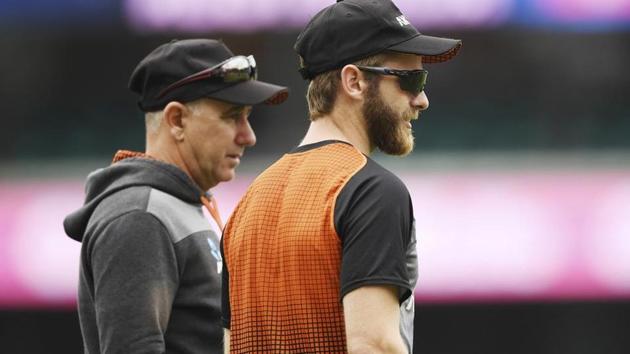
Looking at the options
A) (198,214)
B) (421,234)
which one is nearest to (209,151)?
(198,214)

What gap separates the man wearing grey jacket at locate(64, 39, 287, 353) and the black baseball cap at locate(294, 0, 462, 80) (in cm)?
59

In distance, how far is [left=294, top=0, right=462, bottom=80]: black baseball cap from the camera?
2867 mm

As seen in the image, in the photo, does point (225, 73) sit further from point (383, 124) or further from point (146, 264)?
point (383, 124)

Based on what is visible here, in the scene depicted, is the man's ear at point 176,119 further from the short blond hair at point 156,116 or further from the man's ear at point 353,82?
the man's ear at point 353,82

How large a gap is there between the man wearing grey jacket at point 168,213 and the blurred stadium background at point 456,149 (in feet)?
16.2

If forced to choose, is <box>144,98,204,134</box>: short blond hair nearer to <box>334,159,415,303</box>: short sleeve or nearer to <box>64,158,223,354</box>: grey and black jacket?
<box>64,158,223,354</box>: grey and black jacket

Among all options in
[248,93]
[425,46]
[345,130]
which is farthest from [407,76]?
[248,93]

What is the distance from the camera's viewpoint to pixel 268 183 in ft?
9.48

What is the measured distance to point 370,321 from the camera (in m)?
2.60

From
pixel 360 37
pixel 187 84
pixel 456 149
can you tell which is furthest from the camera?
pixel 456 149

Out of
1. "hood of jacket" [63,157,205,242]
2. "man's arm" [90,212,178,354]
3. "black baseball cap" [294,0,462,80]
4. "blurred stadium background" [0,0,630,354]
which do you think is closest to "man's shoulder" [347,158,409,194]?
"black baseball cap" [294,0,462,80]

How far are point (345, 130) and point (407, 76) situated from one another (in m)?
0.18

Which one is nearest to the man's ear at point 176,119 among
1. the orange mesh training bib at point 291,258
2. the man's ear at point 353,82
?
the orange mesh training bib at point 291,258

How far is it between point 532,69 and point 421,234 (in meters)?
2.25
